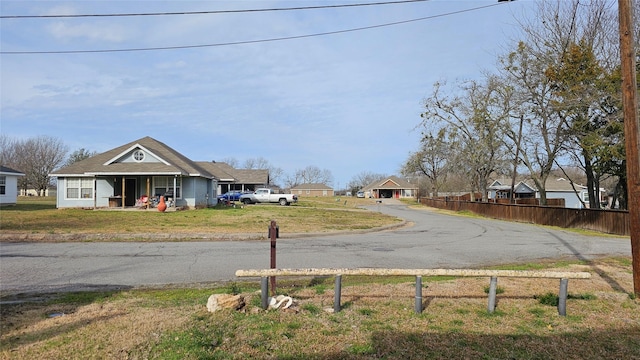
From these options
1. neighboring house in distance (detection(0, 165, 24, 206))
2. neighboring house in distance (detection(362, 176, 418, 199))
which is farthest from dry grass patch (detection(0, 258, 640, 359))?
neighboring house in distance (detection(362, 176, 418, 199))

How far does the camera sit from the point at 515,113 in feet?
109

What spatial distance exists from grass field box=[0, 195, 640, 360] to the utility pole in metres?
0.89

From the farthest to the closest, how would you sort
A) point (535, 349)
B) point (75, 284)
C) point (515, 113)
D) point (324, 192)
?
point (324, 192), point (515, 113), point (75, 284), point (535, 349)

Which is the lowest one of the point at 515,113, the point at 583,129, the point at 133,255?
the point at 133,255

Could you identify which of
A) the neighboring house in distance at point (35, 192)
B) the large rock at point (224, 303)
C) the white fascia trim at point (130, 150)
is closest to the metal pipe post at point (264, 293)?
the large rock at point (224, 303)

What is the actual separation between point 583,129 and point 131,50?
23.8 meters

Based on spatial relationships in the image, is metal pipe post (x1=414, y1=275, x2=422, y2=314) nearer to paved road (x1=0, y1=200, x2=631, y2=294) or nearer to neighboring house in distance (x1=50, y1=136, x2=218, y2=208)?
paved road (x1=0, y1=200, x2=631, y2=294)

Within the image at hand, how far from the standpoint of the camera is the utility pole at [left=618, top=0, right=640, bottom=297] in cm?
711

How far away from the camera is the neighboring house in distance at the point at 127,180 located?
3005cm

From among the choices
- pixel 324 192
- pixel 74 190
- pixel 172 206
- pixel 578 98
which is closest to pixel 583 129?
pixel 578 98

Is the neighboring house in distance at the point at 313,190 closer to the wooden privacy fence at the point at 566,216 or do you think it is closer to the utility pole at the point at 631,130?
the wooden privacy fence at the point at 566,216

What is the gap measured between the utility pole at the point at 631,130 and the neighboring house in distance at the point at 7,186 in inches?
1487

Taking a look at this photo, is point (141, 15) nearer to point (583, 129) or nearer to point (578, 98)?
point (578, 98)

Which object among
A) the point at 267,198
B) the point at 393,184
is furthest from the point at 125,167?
the point at 393,184
